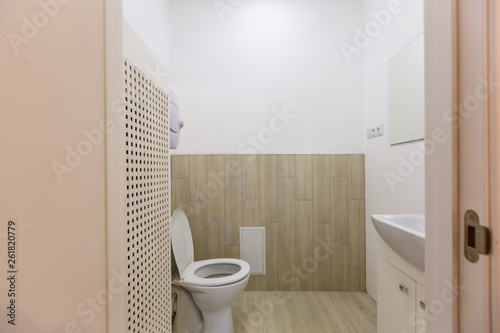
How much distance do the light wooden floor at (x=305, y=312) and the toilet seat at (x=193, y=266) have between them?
362mm

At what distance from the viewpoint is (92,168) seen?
22.2 inches

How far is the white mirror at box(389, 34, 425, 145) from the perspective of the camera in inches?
57.2

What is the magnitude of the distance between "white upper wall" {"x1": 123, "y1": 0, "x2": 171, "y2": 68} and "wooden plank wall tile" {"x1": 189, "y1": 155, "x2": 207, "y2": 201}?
834mm

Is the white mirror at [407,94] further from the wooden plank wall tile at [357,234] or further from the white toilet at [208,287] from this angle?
the white toilet at [208,287]

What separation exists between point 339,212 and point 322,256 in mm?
425

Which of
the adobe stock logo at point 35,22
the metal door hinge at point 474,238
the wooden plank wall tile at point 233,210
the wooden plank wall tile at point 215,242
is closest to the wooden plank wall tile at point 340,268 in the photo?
the wooden plank wall tile at point 233,210

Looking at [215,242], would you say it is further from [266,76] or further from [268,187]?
[266,76]

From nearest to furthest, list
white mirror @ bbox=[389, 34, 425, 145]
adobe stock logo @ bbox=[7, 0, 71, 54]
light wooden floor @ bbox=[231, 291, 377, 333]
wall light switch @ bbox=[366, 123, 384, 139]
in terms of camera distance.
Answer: adobe stock logo @ bbox=[7, 0, 71, 54] < white mirror @ bbox=[389, 34, 425, 145] < light wooden floor @ bbox=[231, 291, 377, 333] < wall light switch @ bbox=[366, 123, 384, 139]

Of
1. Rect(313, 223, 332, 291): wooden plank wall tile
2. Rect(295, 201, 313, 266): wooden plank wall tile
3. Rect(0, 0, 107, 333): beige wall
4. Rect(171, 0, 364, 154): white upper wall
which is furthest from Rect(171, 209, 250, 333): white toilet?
Rect(0, 0, 107, 333): beige wall

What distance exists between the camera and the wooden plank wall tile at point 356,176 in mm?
2186

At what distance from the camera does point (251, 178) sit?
2.20 metres

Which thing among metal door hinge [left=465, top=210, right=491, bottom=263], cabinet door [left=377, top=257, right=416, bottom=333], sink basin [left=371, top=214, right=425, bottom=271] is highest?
metal door hinge [left=465, top=210, right=491, bottom=263]

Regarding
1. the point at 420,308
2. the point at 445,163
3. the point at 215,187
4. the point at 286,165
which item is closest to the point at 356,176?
the point at 286,165

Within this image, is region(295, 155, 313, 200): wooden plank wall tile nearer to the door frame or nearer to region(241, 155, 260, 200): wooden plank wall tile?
region(241, 155, 260, 200): wooden plank wall tile
